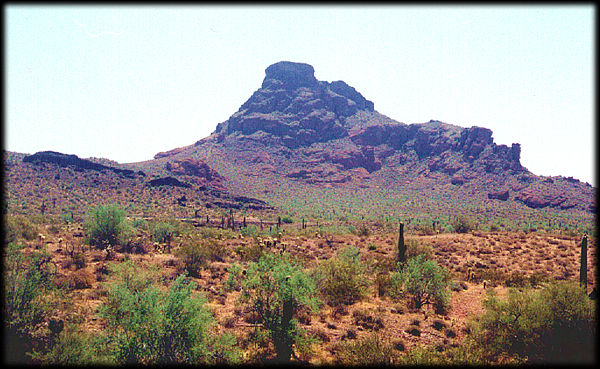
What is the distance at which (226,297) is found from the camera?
14656mm

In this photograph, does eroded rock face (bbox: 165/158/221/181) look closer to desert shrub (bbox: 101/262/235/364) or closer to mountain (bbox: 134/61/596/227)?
mountain (bbox: 134/61/596/227)

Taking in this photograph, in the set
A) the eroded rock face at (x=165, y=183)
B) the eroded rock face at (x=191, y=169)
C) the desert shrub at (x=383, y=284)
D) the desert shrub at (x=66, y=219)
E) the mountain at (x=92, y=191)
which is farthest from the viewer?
the eroded rock face at (x=191, y=169)

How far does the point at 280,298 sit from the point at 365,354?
2.85 meters

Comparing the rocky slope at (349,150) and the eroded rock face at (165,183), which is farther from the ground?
the rocky slope at (349,150)

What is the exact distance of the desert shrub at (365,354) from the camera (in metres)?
8.06

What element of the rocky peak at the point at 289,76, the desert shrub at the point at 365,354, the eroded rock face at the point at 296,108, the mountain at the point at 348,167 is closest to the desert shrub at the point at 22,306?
the desert shrub at the point at 365,354

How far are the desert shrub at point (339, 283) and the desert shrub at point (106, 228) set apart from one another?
16026 mm

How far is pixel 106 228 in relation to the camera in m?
22.7

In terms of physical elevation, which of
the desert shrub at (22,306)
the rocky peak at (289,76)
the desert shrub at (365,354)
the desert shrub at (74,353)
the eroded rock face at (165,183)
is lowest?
the desert shrub at (365,354)

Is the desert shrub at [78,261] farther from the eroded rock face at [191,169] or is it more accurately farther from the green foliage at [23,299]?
the eroded rock face at [191,169]

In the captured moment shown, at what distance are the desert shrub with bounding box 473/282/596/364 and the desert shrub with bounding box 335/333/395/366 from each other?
3240 millimetres

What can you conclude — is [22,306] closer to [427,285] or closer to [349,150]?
[427,285]

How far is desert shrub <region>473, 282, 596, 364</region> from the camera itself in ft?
27.6

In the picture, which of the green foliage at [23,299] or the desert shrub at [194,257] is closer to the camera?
the green foliage at [23,299]
